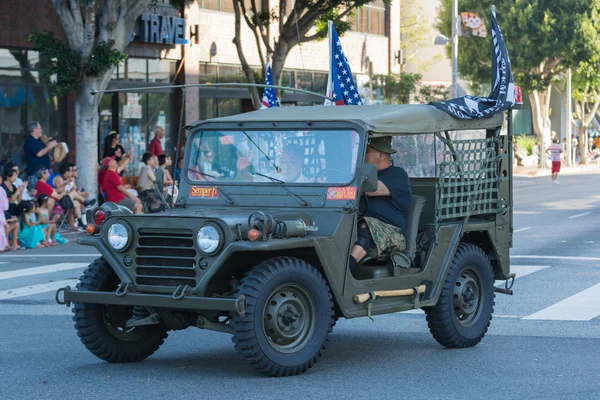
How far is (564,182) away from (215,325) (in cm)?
3473

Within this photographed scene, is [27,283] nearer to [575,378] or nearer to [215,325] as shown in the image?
[215,325]

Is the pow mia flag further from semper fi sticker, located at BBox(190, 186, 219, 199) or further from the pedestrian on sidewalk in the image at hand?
the pedestrian on sidewalk

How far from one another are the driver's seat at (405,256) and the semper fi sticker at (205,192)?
1362 millimetres

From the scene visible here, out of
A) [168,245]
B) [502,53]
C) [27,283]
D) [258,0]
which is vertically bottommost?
[27,283]

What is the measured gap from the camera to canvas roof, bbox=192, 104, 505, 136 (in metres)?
9.11

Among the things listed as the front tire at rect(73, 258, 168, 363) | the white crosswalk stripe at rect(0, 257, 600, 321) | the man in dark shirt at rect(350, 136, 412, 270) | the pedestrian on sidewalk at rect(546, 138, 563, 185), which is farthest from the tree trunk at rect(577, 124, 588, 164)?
the front tire at rect(73, 258, 168, 363)

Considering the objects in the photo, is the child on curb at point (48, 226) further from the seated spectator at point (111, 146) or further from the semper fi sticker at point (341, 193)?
the semper fi sticker at point (341, 193)

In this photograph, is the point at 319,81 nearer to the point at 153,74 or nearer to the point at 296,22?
the point at 153,74

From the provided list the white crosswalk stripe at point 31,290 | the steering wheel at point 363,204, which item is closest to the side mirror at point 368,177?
the steering wheel at point 363,204

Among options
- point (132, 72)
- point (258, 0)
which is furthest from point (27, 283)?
point (258, 0)

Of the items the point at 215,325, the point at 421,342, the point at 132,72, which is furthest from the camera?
the point at 132,72

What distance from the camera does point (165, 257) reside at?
326 inches

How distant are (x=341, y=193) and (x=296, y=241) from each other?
0.90m

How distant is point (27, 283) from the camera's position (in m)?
14.9
